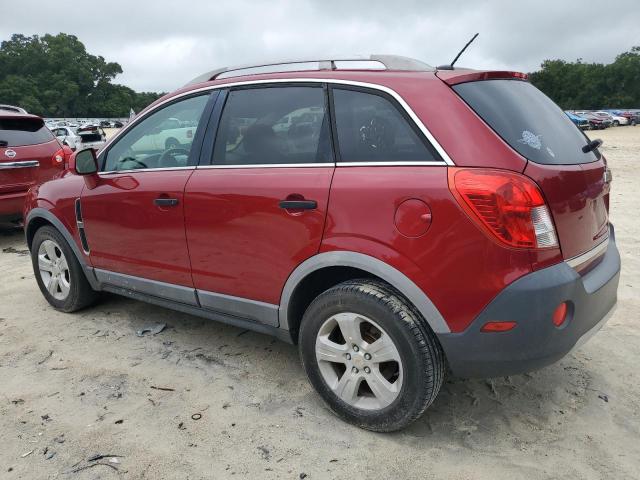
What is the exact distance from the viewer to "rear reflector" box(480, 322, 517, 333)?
2199mm

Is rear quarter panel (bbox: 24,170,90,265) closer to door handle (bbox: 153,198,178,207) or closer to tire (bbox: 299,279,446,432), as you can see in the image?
door handle (bbox: 153,198,178,207)

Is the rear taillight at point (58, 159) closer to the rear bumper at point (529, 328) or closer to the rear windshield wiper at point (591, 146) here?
the rear bumper at point (529, 328)

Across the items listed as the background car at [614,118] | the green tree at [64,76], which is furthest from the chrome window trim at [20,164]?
the green tree at [64,76]

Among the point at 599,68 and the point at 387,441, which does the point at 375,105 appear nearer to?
the point at 387,441

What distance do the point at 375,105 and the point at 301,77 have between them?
20.7 inches

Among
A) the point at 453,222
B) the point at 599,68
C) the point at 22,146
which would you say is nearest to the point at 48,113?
the point at 599,68

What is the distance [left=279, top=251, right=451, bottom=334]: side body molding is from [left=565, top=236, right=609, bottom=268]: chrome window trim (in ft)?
1.99

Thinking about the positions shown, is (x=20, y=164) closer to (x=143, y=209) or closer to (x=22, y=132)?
(x=22, y=132)

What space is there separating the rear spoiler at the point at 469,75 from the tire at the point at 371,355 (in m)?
1.00

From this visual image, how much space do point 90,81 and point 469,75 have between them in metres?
125

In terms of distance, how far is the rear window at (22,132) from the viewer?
6.61m

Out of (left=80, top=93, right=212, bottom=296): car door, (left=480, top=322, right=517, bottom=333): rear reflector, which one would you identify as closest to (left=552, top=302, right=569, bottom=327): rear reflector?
(left=480, top=322, right=517, bottom=333): rear reflector

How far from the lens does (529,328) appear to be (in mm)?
2195

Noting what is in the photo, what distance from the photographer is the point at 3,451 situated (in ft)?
8.42
